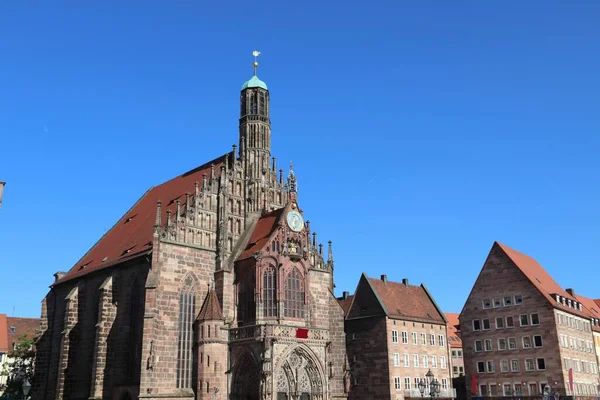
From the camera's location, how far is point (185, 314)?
46531mm

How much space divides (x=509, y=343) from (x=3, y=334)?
61.1 meters

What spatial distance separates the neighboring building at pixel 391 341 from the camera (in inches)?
2470

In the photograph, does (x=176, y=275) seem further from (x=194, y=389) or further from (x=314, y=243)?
(x=314, y=243)

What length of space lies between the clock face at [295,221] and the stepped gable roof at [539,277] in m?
27.7

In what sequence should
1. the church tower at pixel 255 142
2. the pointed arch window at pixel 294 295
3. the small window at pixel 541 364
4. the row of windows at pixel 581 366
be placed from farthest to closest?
1. the row of windows at pixel 581 366
2. the small window at pixel 541 364
3. the church tower at pixel 255 142
4. the pointed arch window at pixel 294 295

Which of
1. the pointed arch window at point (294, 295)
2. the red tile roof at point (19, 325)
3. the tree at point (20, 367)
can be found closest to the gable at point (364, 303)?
the pointed arch window at point (294, 295)

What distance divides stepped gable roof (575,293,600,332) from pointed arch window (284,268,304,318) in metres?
41.7

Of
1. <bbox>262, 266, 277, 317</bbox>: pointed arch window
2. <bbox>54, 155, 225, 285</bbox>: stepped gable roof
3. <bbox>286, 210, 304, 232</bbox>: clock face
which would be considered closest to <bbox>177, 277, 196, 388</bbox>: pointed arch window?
<bbox>54, 155, 225, 285</bbox>: stepped gable roof

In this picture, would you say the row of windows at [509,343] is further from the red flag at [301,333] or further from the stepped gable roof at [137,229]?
the stepped gable roof at [137,229]

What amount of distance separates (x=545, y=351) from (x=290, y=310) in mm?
29322

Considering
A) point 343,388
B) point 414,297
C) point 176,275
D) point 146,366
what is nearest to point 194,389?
point 146,366

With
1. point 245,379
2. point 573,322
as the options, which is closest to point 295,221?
point 245,379

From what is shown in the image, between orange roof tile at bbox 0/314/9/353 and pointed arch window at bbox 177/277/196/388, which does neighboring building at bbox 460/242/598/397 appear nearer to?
pointed arch window at bbox 177/277/196/388

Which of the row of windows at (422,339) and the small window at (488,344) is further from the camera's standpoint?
the small window at (488,344)
